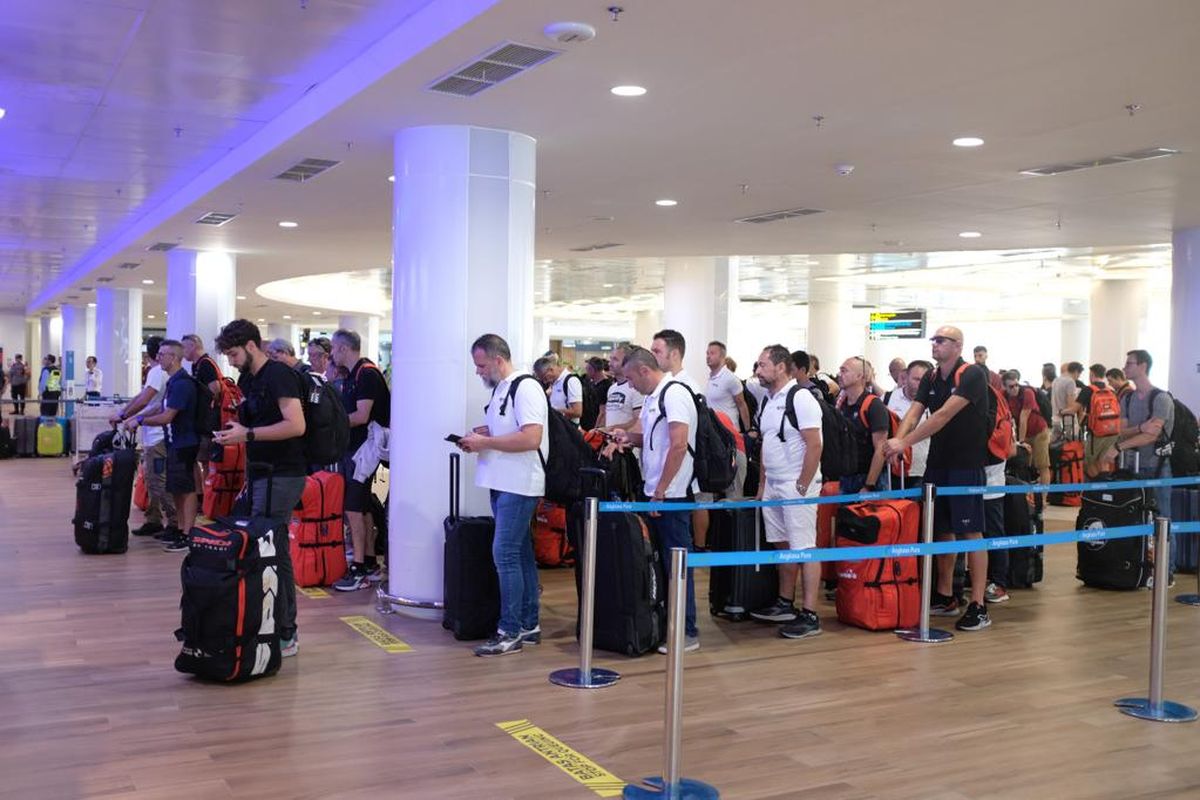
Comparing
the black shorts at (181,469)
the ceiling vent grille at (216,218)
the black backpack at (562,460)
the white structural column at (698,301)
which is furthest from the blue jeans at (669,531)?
the white structural column at (698,301)

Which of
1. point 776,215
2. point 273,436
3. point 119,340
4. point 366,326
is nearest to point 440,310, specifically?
point 273,436

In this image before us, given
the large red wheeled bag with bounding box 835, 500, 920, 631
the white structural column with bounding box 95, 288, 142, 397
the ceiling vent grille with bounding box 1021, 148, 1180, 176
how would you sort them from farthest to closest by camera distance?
the white structural column with bounding box 95, 288, 142, 397 → the ceiling vent grille with bounding box 1021, 148, 1180, 176 → the large red wheeled bag with bounding box 835, 500, 920, 631

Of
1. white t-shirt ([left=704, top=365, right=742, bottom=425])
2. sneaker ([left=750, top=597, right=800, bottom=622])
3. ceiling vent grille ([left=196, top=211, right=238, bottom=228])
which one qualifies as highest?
ceiling vent grille ([left=196, top=211, right=238, bottom=228])

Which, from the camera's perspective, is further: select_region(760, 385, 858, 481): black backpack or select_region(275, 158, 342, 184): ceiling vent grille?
select_region(275, 158, 342, 184): ceiling vent grille

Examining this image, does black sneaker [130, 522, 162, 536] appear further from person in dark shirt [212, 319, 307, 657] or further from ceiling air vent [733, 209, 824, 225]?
ceiling air vent [733, 209, 824, 225]

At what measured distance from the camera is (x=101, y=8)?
222 inches

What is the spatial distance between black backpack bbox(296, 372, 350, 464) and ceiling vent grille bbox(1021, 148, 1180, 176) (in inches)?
217

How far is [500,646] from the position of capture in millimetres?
5906

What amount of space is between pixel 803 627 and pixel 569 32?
368cm

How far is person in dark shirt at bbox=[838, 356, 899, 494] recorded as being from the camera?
24.0ft

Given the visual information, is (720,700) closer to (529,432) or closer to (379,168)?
(529,432)

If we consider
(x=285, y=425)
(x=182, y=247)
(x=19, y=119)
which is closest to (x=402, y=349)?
(x=285, y=425)

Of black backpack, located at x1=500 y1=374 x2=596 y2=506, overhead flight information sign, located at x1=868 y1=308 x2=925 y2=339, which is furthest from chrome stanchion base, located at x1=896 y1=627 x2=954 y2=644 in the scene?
overhead flight information sign, located at x1=868 y1=308 x2=925 y2=339

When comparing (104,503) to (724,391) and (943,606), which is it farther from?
(943,606)
